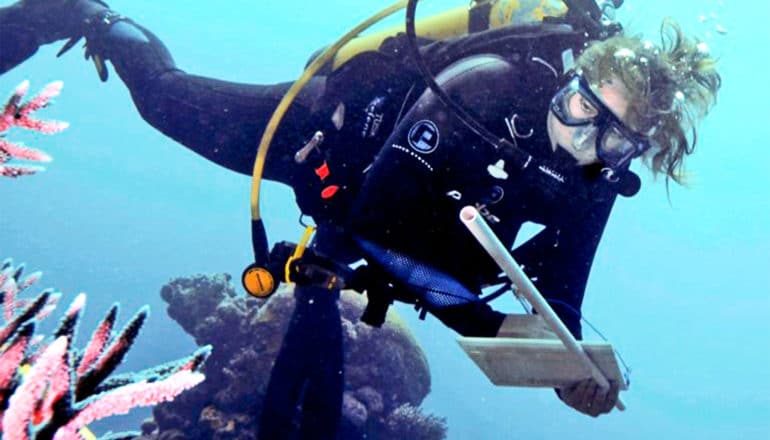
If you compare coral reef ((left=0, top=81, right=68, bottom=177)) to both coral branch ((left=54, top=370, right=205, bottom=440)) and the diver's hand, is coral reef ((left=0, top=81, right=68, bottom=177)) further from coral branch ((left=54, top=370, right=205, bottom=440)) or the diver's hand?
the diver's hand

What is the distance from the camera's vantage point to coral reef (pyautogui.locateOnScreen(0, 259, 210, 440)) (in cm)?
131

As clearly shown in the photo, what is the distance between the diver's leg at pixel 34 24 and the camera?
19.7 ft

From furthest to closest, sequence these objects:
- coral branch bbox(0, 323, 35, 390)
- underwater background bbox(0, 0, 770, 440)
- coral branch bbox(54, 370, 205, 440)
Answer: underwater background bbox(0, 0, 770, 440)
coral branch bbox(0, 323, 35, 390)
coral branch bbox(54, 370, 205, 440)

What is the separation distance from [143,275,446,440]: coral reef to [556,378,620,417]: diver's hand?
560 centimetres

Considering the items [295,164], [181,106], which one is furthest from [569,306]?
[181,106]

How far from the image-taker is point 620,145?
3.81 m

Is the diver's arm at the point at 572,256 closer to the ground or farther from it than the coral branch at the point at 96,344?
closer to the ground

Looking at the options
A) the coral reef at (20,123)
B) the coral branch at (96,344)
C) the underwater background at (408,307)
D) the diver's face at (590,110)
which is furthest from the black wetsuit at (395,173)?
the underwater background at (408,307)

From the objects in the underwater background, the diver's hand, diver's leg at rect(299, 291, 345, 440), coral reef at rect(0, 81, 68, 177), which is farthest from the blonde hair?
the underwater background

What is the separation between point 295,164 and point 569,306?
2656mm

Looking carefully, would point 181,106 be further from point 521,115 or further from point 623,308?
point 623,308

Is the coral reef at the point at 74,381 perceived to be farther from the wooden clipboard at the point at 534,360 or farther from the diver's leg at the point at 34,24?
the diver's leg at the point at 34,24

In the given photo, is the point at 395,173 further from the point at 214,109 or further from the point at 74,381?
the point at 214,109

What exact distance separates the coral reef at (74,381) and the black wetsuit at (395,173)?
2112mm
